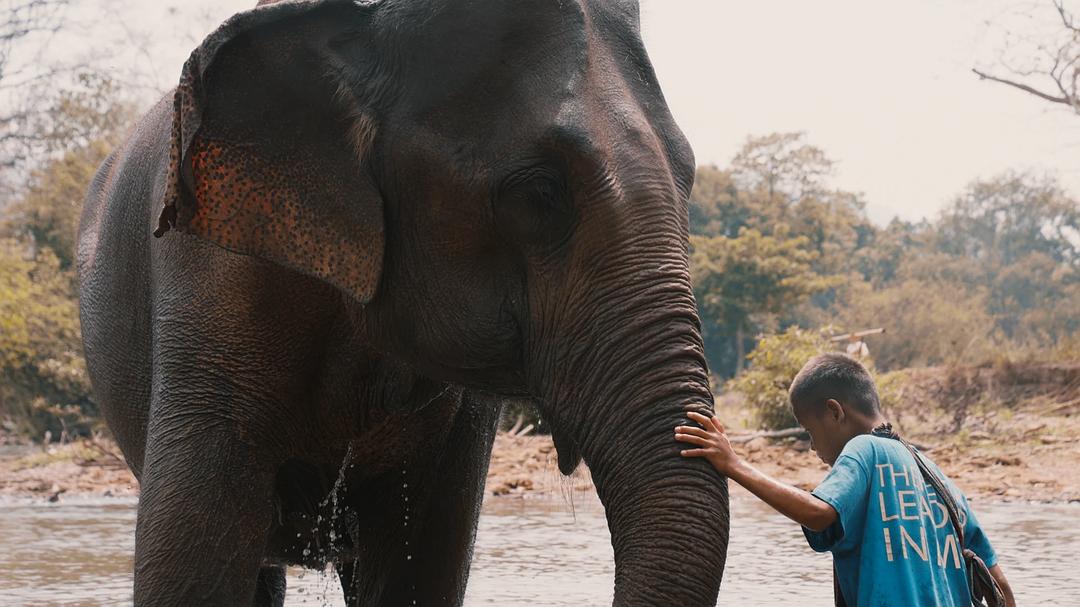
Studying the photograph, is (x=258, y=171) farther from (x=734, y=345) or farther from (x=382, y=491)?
(x=734, y=345)

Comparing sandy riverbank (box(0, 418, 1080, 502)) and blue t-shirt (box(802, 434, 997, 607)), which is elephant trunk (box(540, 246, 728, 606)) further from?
sandy riverbank (box(0, 418, 1080, 502))

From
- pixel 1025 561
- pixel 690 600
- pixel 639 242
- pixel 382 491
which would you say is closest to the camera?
pixel 690 600

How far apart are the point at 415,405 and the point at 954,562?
1426mm

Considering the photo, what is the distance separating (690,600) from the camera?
2.71 metres

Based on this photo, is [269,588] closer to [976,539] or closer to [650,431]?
[976,539]

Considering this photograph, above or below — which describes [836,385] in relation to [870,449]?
above

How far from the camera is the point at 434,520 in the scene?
168 inches

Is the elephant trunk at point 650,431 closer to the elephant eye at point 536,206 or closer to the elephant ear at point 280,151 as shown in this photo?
the elephant eye at point 536,206

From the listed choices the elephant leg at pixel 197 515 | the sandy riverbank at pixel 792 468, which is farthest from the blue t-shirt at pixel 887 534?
the sandy riverbank at pixel 792 468

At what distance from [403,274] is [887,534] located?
1314mm

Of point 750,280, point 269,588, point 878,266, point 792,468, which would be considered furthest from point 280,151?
Answer: point 878,266

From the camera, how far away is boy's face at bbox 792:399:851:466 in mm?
3674

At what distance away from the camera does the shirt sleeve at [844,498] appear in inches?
134

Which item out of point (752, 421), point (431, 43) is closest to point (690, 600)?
point (431, 43)
